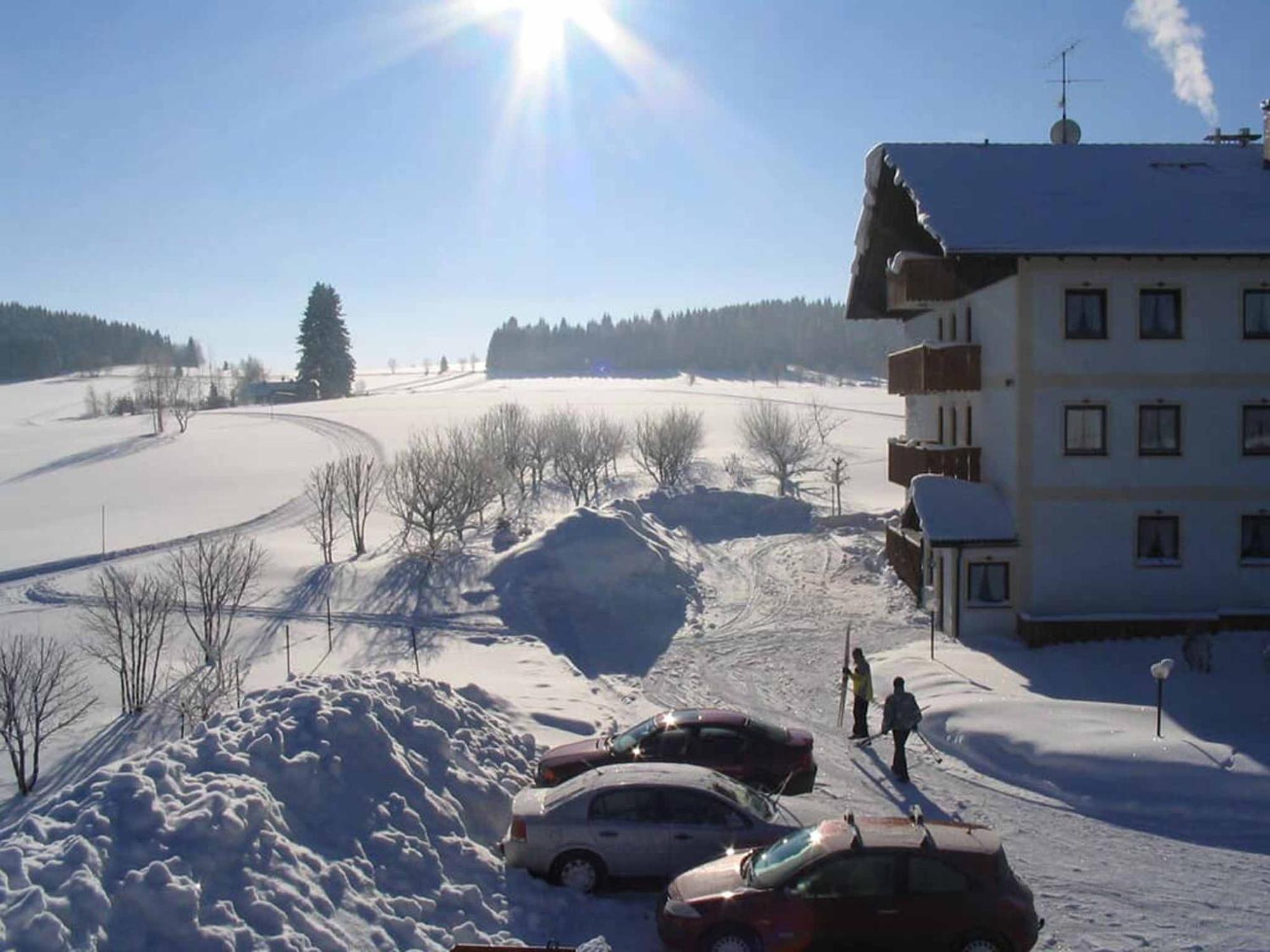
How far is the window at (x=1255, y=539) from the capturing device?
2255cm

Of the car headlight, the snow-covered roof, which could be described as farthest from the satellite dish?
the car headlight

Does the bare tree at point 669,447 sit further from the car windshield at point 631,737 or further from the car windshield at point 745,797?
the car windshield at point 745,797

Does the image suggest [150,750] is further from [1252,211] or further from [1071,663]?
[1252,211]

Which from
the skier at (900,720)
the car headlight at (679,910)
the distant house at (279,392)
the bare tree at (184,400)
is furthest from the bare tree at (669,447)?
the distant house at (279,392)

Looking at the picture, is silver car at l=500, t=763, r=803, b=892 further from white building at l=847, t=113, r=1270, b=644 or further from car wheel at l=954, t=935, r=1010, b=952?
white building at l=847, t=113, r=1270, b=644

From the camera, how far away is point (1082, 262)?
72.3ft

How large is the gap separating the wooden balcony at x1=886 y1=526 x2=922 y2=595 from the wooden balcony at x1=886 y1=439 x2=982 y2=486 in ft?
5.35

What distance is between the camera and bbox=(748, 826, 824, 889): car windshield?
873 centimetres

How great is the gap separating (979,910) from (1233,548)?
1784 cm

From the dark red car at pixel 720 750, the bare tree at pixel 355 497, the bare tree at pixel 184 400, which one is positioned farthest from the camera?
the bare tree at pixel 184 400

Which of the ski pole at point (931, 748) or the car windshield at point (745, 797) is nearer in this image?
the car windshield at point (745, 797)

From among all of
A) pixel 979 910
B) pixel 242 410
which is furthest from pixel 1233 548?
pixel 242 410

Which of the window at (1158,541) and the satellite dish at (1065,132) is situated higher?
the satellite dish at (1065,132)

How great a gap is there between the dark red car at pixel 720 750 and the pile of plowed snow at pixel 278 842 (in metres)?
1.48
